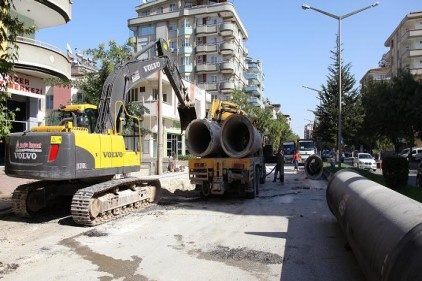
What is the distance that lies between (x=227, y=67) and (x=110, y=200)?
64.5 meters

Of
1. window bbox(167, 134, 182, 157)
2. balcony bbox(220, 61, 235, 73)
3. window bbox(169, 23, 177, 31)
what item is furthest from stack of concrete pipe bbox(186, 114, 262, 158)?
window bbox(169, 23, 177, 31)

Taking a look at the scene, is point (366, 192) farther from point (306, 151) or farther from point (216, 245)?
point (306, 151)

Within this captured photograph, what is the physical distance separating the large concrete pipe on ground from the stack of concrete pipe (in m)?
7.07

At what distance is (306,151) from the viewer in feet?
147

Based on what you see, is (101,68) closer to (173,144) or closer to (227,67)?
(173,144)

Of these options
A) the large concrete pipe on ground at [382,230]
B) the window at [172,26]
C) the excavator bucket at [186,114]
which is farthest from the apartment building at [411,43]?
the large concrete pipe on ground at [382,230]

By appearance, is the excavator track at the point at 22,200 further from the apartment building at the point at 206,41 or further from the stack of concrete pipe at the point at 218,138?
the apartment building at the point at 206,41

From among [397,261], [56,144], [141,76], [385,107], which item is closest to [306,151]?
[385,107]

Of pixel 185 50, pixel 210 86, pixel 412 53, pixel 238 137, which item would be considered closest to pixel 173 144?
pixel 210 86

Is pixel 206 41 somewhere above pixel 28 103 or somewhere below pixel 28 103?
above

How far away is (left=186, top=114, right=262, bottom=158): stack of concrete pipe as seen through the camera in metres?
14.8

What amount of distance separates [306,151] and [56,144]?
3748cm

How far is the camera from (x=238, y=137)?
54.6ft

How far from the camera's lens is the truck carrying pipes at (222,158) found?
47.0 ft
